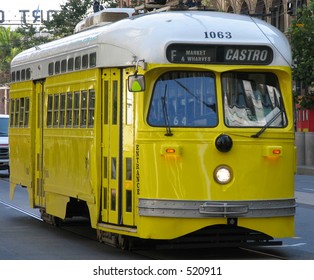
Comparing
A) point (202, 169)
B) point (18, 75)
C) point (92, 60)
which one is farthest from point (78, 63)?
point (18, 75)

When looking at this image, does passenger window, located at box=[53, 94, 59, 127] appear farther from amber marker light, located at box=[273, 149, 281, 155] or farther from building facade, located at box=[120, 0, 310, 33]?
building facade, located at box=[120, 0, 310, 33]

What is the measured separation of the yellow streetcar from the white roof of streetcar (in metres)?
0.01

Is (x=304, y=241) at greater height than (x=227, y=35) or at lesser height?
lesser

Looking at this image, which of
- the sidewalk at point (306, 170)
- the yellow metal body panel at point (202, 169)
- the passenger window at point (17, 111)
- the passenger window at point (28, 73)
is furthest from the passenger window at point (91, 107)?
the sidewalk at point (306, 170)

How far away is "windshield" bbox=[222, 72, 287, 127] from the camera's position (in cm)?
1327

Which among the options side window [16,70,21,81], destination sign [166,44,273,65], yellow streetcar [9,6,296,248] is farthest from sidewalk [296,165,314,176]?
destination sign [166,44,273,65]

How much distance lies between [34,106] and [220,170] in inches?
241

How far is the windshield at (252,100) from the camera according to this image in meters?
13.3

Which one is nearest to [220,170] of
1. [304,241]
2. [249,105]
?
[249,105]

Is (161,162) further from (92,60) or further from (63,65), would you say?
(63,65)

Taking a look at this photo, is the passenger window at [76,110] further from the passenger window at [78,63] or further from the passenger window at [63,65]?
the passenger window at [63,65]
